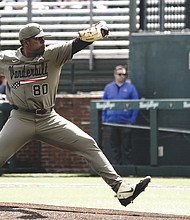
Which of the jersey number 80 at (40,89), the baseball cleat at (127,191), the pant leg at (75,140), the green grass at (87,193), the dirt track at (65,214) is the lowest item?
the green grass at (87,193)

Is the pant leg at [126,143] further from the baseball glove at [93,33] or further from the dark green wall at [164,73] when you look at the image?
the baseball glove at [93,33]

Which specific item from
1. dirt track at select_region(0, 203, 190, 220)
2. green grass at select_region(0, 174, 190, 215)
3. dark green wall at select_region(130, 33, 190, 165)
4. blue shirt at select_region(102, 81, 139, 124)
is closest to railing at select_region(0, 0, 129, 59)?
dark green wall at select_region(130, 33, 190, 165)

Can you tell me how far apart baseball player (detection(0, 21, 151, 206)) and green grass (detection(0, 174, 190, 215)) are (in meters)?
0.68

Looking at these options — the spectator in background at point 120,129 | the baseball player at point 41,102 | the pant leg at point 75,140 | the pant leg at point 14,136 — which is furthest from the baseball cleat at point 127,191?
the spectator in background at point 120,129

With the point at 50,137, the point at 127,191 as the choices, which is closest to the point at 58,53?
the point at 50,137

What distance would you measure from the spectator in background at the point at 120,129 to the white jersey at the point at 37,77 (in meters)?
5.44

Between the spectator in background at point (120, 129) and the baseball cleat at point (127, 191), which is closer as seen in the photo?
the baseball cleat at point (127, 191)

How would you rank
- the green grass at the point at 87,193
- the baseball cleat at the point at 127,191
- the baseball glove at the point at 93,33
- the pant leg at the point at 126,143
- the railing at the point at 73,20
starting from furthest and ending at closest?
the railing at the point at 73,20 < the pant leg at the point at 126,143 < the green grass at the point at 87,193 < the baseball cleat at the point at 127,191 < the baseball glove at the point at 93,33

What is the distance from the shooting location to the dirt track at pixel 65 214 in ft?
24.6

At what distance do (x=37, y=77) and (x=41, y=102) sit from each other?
9.8 inches

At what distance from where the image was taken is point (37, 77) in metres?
8.15

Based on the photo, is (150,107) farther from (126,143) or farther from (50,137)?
(50,137)

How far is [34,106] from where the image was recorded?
816 centimetres

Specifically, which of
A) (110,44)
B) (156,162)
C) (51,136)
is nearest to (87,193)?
(51,136)
